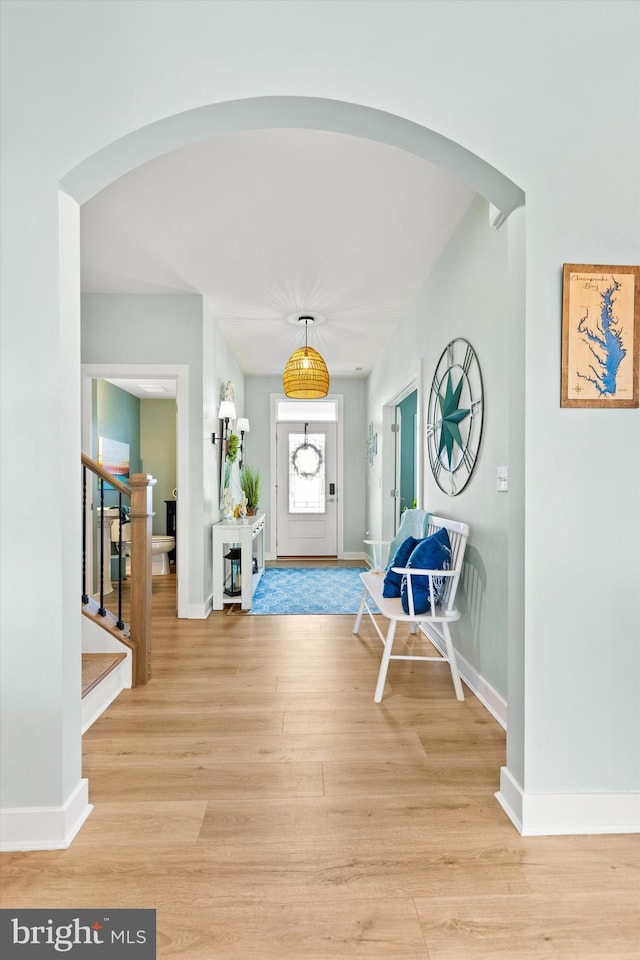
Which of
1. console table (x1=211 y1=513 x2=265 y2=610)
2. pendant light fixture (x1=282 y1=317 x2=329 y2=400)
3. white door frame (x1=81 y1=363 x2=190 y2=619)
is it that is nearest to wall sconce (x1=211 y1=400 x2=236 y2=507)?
white door frame (x1=81 y1=363 x2=190 y2=619)

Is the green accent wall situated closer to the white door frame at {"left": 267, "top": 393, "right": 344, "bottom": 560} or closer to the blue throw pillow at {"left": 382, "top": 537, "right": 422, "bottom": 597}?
the white door frame at {"left": 267, "top": 393, "right": 344, "bottom": 560}

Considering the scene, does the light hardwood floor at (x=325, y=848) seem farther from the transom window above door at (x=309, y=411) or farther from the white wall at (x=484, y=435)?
the transom window above door at (x=309, y=411)

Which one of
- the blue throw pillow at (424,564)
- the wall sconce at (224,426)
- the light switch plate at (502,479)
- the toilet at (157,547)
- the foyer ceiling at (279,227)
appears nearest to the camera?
the light switch plate at (502,479)

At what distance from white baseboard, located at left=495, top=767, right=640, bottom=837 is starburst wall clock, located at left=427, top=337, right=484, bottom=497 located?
159cm

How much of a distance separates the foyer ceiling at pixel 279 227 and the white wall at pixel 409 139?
0.73 meters

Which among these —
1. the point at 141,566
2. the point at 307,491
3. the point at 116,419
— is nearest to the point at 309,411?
the point at 307,491

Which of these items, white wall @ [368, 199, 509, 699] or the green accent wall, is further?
the green accent wall

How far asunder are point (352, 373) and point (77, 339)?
552 centimetres

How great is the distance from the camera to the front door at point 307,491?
23.9ft

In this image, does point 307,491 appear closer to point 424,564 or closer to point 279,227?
point 279,227

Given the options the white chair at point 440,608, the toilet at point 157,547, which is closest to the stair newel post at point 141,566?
the white chair at point 440,608

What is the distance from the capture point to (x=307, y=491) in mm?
7340

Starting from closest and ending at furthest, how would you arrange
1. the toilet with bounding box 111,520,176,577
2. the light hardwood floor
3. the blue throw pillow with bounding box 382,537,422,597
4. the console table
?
the light hardwood floor < the blue throw pillow with bounding box 382,537,422,597 < the console table < the toilet with bounding box 111,520,176,577

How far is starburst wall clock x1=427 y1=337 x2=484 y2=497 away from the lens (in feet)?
9.02
